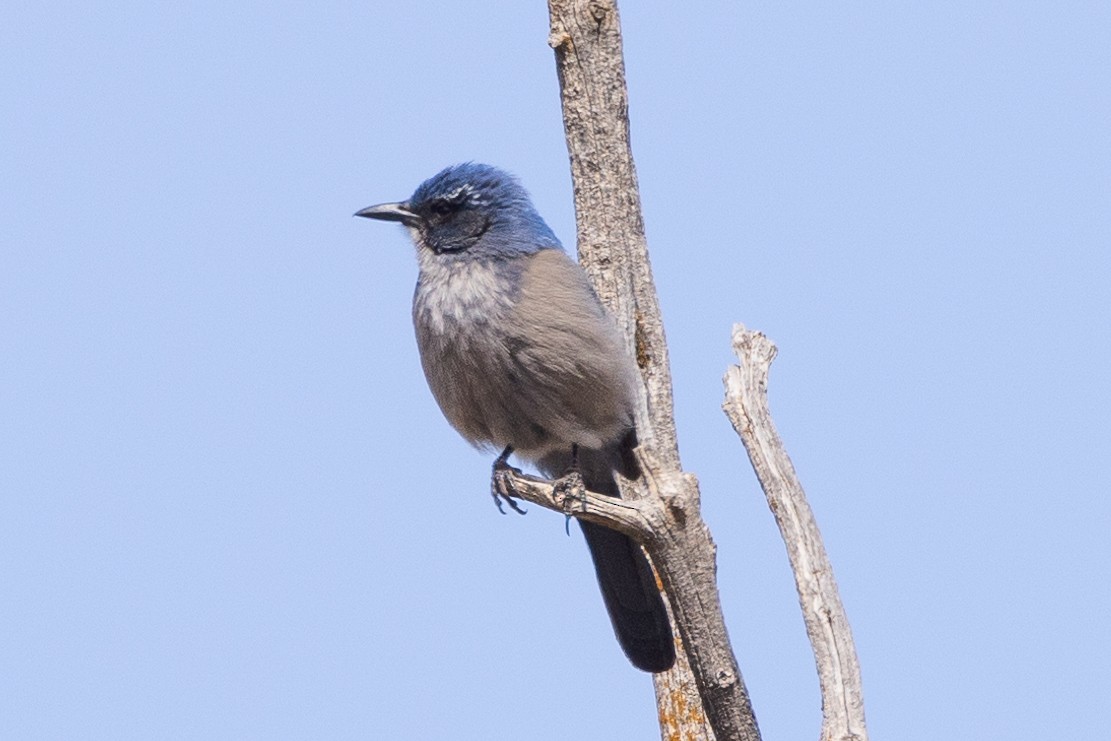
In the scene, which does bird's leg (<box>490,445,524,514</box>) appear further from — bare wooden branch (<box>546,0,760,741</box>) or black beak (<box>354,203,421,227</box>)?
black beak (<box>354,203,421,227</box>)

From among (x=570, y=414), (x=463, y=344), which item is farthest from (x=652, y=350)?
(x=463, y=344)

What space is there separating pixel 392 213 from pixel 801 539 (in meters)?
2.91

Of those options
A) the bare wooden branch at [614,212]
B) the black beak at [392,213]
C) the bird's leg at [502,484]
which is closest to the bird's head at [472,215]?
the black beak at [392,213]

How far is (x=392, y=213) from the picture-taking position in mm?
7266

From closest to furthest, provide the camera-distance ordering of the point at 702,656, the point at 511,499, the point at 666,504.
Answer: the point at 666,504, the point at 702,656, the point at 511,499

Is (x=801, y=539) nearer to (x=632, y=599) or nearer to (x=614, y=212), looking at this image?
(x=632, y=599)

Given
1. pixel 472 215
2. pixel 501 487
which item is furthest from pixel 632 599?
pixel 472 215

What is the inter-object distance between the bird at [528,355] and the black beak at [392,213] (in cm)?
4

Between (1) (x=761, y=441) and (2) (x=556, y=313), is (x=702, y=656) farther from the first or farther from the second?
(2) (x=556, y=313)

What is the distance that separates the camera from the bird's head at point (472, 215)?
6988 mm

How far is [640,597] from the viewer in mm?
6770

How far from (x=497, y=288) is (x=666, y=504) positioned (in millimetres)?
1750

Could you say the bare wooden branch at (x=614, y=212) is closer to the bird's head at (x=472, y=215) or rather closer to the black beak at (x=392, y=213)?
the bird's head at (x=472, y=215)

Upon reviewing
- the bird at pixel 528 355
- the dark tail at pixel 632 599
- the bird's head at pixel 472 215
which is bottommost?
the dark tail at pixel 632 599
